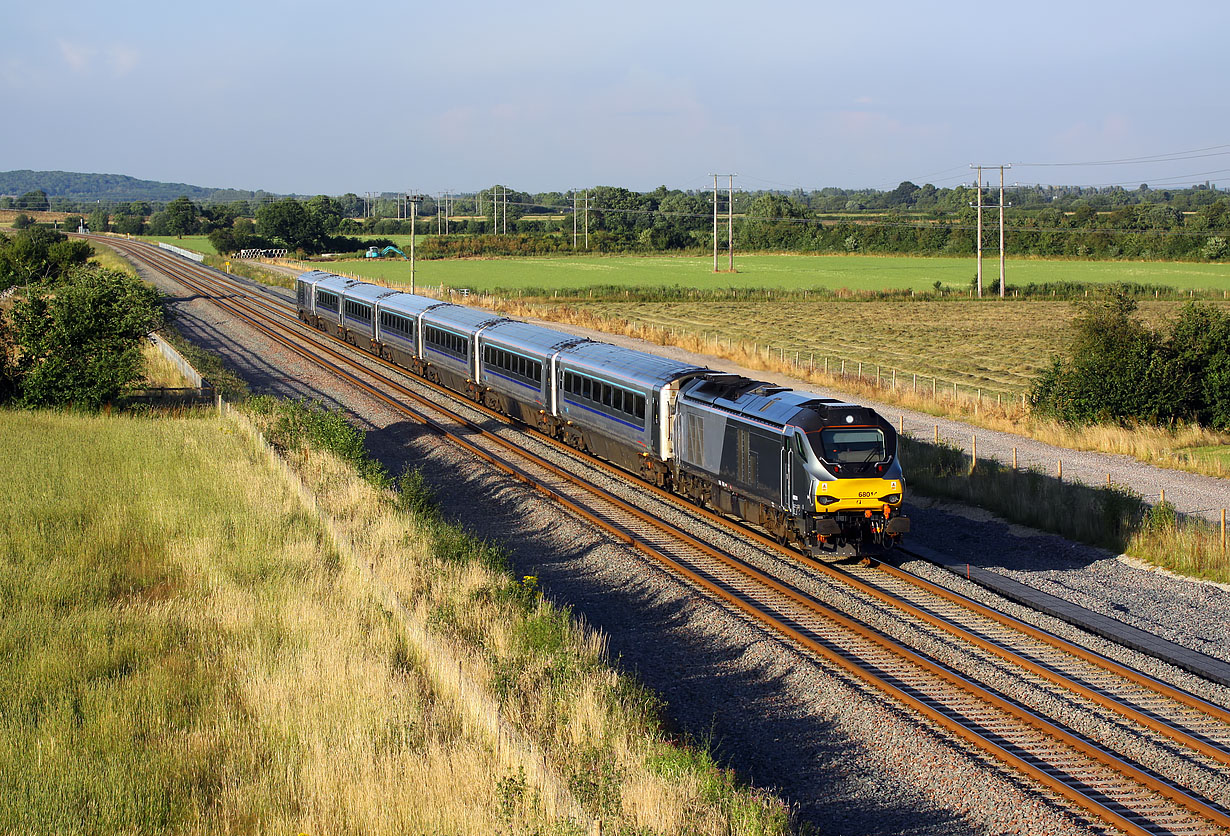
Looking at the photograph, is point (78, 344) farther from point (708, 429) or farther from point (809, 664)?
point (809, 664)

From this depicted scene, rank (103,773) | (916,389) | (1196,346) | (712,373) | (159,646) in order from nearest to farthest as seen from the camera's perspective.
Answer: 1. (103,773)
2. (159,646)
3. (712,373)
4. (1196,346)
5. (916,389)

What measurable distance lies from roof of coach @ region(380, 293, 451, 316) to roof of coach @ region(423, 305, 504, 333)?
2.68ft

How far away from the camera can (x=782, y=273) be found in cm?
11538

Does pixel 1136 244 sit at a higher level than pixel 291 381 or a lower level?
higher

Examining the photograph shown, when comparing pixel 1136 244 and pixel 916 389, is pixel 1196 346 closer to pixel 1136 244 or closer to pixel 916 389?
pixel 916 389

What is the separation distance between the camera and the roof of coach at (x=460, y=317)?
36125 millimetres

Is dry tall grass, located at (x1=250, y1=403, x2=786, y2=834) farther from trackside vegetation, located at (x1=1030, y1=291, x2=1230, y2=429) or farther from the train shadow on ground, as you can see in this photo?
trackside vegetation, located at (x1=1030, y1=291, x2=1230, y2=429)

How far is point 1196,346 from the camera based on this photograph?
1304 inches

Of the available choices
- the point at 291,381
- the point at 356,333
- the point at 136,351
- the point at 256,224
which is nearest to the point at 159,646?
the point at 136,351

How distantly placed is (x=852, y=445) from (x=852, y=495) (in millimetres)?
885

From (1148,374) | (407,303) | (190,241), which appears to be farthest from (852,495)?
(190,241)

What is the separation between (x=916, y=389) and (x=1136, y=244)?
95794 millimetres

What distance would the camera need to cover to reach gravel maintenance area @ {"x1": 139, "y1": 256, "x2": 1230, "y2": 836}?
10.8 metres

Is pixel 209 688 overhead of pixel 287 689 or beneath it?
beneath
